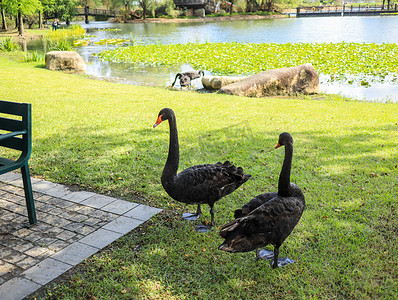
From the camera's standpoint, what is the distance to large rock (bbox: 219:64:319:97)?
1034 centimetres

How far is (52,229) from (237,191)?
7.27 feet

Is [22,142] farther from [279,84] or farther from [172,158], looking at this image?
[279,84]

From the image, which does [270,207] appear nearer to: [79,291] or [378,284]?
[378,284]

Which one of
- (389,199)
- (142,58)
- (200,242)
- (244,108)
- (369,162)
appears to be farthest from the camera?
(142,58)

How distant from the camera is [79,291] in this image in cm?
270

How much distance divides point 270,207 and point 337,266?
85cm

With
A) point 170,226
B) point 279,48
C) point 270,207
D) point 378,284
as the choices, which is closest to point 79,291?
point 170,226

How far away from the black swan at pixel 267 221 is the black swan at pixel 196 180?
48cm

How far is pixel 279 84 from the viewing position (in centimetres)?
1046

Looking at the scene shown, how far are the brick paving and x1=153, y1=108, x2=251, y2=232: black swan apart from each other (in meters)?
0.62

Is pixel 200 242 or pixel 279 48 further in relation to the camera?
pixel 279 48

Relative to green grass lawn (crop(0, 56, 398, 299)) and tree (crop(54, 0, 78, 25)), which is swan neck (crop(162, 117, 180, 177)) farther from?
tree (crop(54, 0, 78, 25))

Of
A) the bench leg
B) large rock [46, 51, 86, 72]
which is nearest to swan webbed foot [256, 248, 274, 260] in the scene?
the bench leg

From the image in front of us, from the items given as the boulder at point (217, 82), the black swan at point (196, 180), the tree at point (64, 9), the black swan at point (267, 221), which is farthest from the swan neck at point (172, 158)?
the tree at point (64, 9)
